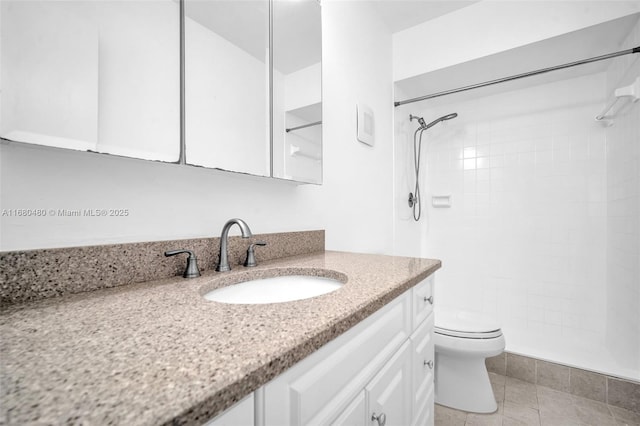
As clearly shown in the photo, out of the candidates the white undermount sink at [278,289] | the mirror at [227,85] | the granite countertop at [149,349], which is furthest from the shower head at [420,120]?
the granite countertop at [149,349]

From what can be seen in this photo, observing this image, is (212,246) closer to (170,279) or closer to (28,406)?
(170,279)

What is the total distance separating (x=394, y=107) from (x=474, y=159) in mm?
921

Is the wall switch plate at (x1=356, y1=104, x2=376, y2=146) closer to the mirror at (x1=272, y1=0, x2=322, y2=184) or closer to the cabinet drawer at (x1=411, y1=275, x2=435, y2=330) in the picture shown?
the mirror at (x1=272, y1=0, x2=322, y2=184)

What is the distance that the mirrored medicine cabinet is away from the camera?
23.2 inches

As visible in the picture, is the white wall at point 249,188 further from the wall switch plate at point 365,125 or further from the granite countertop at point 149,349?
the granite countertop at point 149,349

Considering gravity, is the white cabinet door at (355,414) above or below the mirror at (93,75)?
below

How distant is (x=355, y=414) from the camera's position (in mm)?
606

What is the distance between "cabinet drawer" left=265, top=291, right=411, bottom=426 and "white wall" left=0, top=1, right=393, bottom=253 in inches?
23.3

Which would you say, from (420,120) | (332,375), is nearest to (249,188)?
(332,375)

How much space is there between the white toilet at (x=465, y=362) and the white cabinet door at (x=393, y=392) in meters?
0.78

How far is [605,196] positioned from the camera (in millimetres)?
2072

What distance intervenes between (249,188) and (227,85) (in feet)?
1.20

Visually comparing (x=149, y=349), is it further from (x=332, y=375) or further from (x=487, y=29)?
(x=487, y=29)

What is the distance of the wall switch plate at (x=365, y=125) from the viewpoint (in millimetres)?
1769
